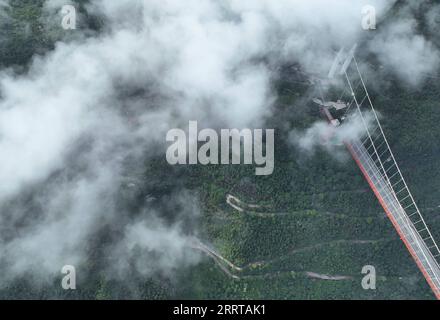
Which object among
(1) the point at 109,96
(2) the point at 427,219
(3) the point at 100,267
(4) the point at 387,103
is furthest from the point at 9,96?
(2) the point at 427,219

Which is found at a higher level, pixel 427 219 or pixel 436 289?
pixel 427 219

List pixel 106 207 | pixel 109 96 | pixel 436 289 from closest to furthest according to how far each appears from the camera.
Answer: pixel 436 289
pixel 106 207
pixel 109 96

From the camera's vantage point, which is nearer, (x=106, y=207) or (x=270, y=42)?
(x=106, y=207)

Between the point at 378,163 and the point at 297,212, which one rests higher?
the point at 378,163

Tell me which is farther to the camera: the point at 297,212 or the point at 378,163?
the point at 378,163

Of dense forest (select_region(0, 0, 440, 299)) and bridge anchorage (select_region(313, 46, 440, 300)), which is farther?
dense forest (select_region(0, 0, 440, 299))

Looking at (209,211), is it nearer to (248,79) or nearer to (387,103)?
(248,79)

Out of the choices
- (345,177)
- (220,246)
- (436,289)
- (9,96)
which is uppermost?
(9,96)

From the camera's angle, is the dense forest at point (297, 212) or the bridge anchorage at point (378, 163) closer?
the bridge anchorage at point (378, 163)
